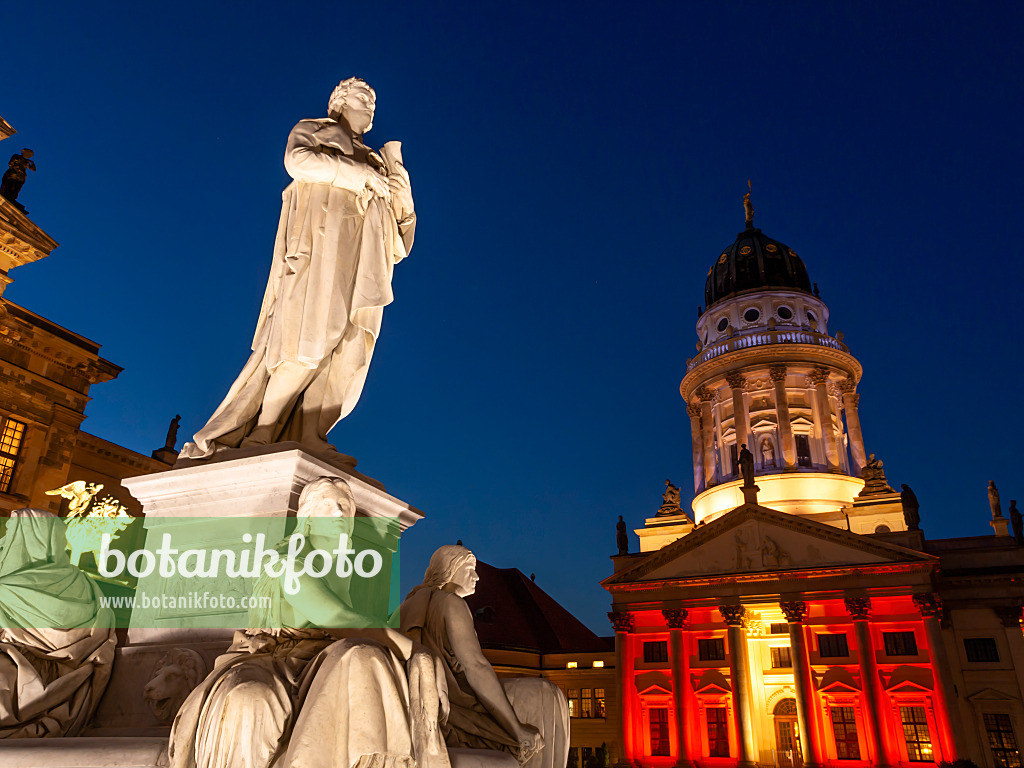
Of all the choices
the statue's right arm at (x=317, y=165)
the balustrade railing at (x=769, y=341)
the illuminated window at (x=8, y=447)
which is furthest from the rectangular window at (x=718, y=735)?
the statue's right arm at (x=317, y=165)

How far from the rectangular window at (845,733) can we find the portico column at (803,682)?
4.67ft

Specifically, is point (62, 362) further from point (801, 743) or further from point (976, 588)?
point (976, 588)

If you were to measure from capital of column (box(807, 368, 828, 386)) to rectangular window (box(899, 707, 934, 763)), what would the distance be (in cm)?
2240

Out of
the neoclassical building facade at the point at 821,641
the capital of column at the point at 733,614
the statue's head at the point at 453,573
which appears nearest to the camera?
the statue's head at the point at 453,573

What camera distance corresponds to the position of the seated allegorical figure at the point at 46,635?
10.0 feet

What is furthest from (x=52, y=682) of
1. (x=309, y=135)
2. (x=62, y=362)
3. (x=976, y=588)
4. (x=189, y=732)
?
(x=976, y=588)

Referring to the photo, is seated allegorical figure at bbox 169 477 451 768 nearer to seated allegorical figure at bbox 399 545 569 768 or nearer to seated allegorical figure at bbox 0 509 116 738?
seated allegorical figure at bbox 399 545 569 768

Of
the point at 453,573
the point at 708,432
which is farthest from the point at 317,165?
the point at 708,432

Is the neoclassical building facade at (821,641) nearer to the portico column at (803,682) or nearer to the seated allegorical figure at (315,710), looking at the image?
the portico column at (803,682)

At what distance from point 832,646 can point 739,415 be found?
17.3m

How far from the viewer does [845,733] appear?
129 feet

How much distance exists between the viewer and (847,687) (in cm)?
3934

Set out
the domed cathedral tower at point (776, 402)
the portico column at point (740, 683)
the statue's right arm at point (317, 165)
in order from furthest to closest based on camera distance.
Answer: the domed cathedral tower at point (776, 402) → the portico column at point (740, 683) → the statue's right arm at point (317, 165)

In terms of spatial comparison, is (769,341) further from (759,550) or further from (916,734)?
(916,734)
